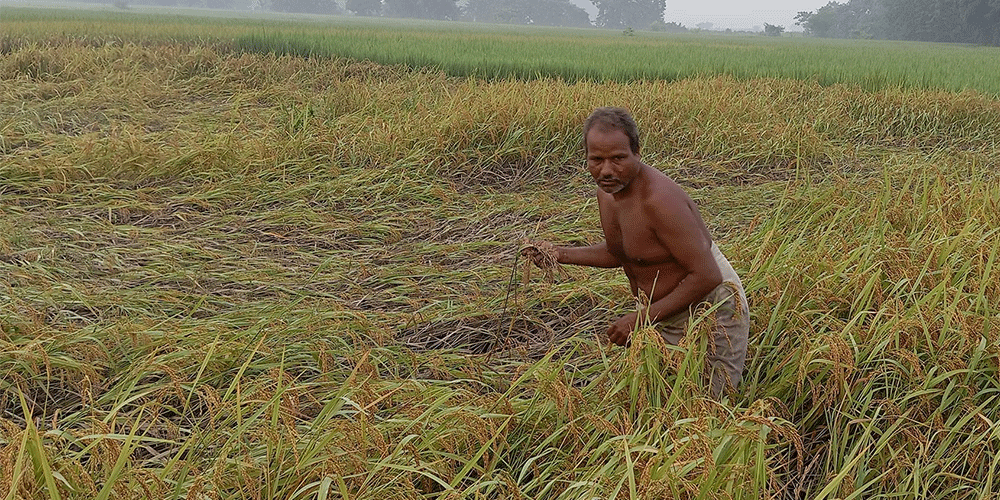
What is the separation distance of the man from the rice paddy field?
0.36ft

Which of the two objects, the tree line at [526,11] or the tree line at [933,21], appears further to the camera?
the tree line at [526,11]

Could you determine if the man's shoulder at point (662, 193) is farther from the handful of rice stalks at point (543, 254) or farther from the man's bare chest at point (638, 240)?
the handful of rice stalks at point (543, 254)

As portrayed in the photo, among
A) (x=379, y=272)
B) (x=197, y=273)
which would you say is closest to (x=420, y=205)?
(x=379, y=272)

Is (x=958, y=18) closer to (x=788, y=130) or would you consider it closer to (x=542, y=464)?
(x=788, y=130)

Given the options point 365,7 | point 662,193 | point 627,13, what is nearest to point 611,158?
point 662,193

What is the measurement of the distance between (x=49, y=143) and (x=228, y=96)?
8.93 feet

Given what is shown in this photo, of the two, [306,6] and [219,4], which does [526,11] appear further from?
[219,4]

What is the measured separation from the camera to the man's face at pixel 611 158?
1.91 meters

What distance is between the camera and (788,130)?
5969 millimetres

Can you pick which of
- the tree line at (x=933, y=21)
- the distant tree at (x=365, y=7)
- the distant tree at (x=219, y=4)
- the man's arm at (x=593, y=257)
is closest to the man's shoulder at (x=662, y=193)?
the man's arm at (x=593, y=257)

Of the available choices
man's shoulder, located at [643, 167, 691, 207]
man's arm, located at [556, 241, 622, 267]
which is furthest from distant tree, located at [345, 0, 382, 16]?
man's shoulder, located at [643, 167, 691, 207]

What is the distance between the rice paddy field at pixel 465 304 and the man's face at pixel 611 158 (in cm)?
43

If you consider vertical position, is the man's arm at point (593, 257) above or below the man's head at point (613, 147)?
below

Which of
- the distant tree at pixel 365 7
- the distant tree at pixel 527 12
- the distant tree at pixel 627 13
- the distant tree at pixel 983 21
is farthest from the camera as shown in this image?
the distant tree at pixel 627 13
